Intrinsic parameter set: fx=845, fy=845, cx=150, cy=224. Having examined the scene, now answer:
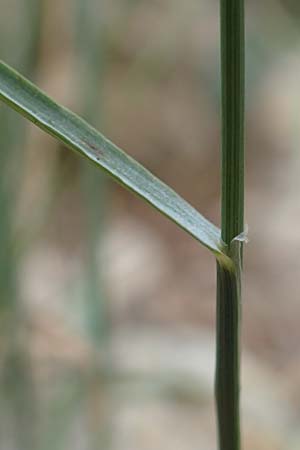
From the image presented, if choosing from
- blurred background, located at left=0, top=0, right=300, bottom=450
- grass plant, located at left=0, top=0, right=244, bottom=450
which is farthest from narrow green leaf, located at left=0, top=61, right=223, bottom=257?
blurred background, located at left=0, top=0, right=300, bottom=450

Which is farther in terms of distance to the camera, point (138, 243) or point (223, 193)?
point (138, 243)

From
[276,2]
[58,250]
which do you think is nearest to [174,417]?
[58,250]

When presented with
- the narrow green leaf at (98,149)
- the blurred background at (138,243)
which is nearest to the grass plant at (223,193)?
the narrow green leaf at (98,149)

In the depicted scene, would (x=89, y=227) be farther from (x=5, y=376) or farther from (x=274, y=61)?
(x=274, y=61)

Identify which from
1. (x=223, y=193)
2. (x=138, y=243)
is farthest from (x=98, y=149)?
(x=138, y=243)

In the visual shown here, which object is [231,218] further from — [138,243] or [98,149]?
[138,243]

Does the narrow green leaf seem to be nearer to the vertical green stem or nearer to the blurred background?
the vertical green stem
